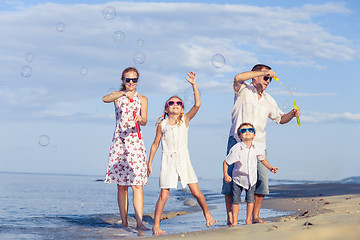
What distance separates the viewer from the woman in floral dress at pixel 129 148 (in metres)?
7.20

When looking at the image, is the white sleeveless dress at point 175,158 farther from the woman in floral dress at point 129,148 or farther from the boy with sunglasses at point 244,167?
the woman in floral dress at point 129,148

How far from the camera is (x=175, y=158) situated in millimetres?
6367

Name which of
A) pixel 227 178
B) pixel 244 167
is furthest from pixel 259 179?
pixel 227 178

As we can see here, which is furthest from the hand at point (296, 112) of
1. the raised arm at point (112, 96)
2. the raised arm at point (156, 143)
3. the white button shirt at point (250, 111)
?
the raised arm at point (112, 96)

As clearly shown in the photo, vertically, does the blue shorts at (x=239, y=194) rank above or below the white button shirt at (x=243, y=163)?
below

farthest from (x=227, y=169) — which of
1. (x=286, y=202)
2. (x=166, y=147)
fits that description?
(x=286, y=202)

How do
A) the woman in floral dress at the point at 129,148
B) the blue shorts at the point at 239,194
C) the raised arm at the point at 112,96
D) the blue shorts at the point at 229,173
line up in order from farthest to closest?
the woman in floral dress at the point at 129,148, the raised arm at the point at 112,96, the blue shorts at the point at 229,173, the blue shorts at the point at 239,194

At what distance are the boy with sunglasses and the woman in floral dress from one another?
1513 millimetres

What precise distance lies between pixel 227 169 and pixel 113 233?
193cm

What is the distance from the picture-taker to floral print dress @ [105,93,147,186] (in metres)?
7.22

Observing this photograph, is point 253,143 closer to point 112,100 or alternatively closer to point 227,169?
point 227,169

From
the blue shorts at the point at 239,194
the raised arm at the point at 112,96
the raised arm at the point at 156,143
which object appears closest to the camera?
the blue shorts at the point at 239,194

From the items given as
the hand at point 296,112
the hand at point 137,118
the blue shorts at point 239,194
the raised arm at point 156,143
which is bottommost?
the blue shorts at point 239,194

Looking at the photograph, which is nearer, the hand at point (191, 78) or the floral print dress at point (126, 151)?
the hand at point (191, 78)
